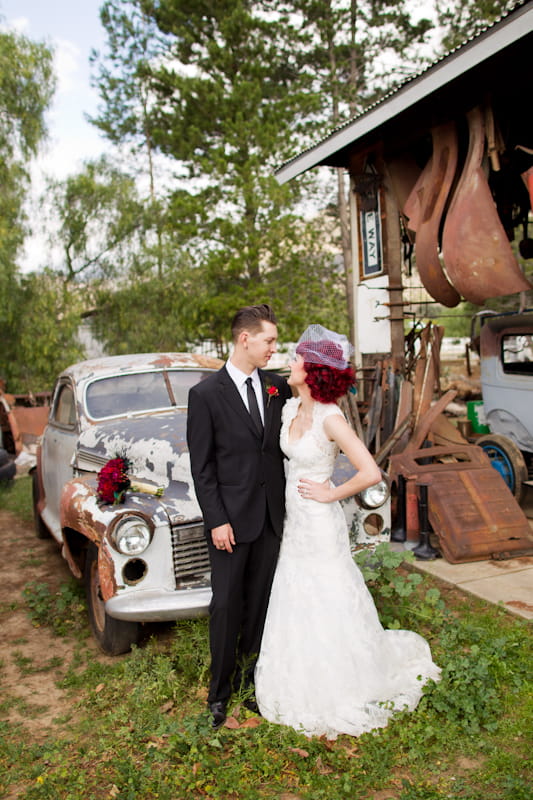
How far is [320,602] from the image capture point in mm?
3018

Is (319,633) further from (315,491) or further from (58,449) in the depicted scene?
(58,449)

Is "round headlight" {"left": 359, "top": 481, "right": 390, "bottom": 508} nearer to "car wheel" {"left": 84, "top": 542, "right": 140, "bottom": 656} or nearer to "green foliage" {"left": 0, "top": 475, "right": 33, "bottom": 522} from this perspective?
"car wheel" {"left": 84, "top": 542, "right": 140, "bottom": 656}

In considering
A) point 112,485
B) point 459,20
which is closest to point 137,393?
point 112,485

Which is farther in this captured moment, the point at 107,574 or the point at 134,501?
the point at 134,501

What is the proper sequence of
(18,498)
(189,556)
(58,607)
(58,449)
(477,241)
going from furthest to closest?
(18,498)
(477,241)
(58,449)
(58,607)
(189,556)

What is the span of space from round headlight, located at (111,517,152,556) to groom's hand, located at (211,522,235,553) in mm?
726

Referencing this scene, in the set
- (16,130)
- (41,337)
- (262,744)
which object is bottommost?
(262,744)

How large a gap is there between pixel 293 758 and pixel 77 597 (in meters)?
2.74

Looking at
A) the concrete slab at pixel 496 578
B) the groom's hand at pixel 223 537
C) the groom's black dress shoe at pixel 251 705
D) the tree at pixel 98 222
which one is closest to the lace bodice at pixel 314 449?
the groom's hand at pixel 223 537

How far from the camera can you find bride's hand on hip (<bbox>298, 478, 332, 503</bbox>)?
3.03 metres

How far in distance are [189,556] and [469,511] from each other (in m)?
2.68

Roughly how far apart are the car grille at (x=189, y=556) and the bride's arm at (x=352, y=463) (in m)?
0.95

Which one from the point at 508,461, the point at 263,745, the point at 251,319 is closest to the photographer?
the point at 263,745

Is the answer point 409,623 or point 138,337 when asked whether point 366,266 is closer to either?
point 409,623
